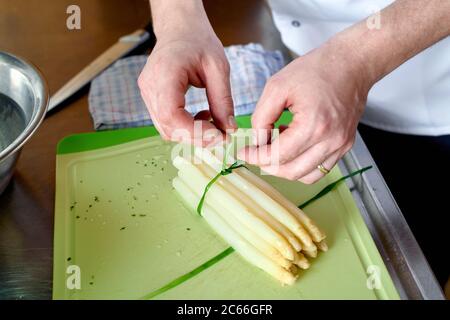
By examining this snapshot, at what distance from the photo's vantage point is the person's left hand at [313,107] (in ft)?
3.19

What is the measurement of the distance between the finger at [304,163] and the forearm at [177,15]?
0.36 m

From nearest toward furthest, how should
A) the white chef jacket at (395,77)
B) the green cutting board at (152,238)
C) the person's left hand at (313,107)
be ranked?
the person's left hand at (313,107) < the green cutting board at (152,238) < the white chef jacket at (395,77)

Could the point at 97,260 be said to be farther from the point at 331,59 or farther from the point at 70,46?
the point at 70,46

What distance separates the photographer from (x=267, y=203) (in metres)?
1.15

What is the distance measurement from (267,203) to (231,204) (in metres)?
0.08

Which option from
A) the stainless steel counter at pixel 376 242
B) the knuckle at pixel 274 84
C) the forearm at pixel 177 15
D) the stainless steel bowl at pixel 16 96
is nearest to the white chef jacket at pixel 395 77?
the stainless steel counter at pixel 376 242

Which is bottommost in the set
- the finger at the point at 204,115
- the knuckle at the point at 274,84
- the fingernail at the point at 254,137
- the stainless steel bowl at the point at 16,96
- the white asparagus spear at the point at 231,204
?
the white asparagus spear at the point at 231,204

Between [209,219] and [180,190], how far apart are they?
106 mm

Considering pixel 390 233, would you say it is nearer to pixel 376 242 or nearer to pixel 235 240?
pixel 376 242

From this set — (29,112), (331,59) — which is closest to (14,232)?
(29,112)

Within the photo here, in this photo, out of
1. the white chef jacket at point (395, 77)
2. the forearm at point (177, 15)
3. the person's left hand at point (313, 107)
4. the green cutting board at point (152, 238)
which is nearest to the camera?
the person's left hand at point (313, 107)

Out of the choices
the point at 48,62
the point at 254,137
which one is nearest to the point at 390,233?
the point at 254,137

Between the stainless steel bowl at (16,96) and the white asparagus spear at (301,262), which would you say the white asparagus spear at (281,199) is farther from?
the stainless steel bowl at (16,96)

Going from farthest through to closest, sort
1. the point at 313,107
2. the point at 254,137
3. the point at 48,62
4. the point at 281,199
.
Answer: the point at 48,62 < the point at 281,199 < the point at 254,137 < the point at 313,107
